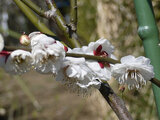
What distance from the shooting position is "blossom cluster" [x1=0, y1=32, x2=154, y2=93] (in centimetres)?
29

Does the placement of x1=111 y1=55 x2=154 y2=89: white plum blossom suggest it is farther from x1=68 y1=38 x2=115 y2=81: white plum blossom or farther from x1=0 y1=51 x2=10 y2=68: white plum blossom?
x1=0 y1=51 x2=10 y2=68: white plum blossom

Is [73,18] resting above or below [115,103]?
above

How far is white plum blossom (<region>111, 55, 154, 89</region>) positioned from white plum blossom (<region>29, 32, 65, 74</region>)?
0.22 feet

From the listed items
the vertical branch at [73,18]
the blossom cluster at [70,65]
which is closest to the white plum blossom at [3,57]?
the blossom cluster at [70,65]

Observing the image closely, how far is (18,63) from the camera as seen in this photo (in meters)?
0.31

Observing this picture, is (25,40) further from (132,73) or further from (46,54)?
(132,73)

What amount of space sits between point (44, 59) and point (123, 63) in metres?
0.09

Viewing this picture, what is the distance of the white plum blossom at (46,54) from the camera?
288 mm

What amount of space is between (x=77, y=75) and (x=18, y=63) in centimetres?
7

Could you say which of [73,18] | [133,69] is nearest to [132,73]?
[133,69]

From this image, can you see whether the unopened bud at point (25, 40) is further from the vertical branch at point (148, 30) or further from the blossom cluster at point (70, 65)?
the vertical branch at point (148, 30)

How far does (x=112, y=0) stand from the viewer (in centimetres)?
131

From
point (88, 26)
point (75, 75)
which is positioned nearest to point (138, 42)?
point (88, 26)

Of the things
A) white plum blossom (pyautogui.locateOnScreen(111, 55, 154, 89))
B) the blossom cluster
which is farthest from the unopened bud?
white plum blossom (pyautogui.locateOnScreen(111, 55, 154, 89))
